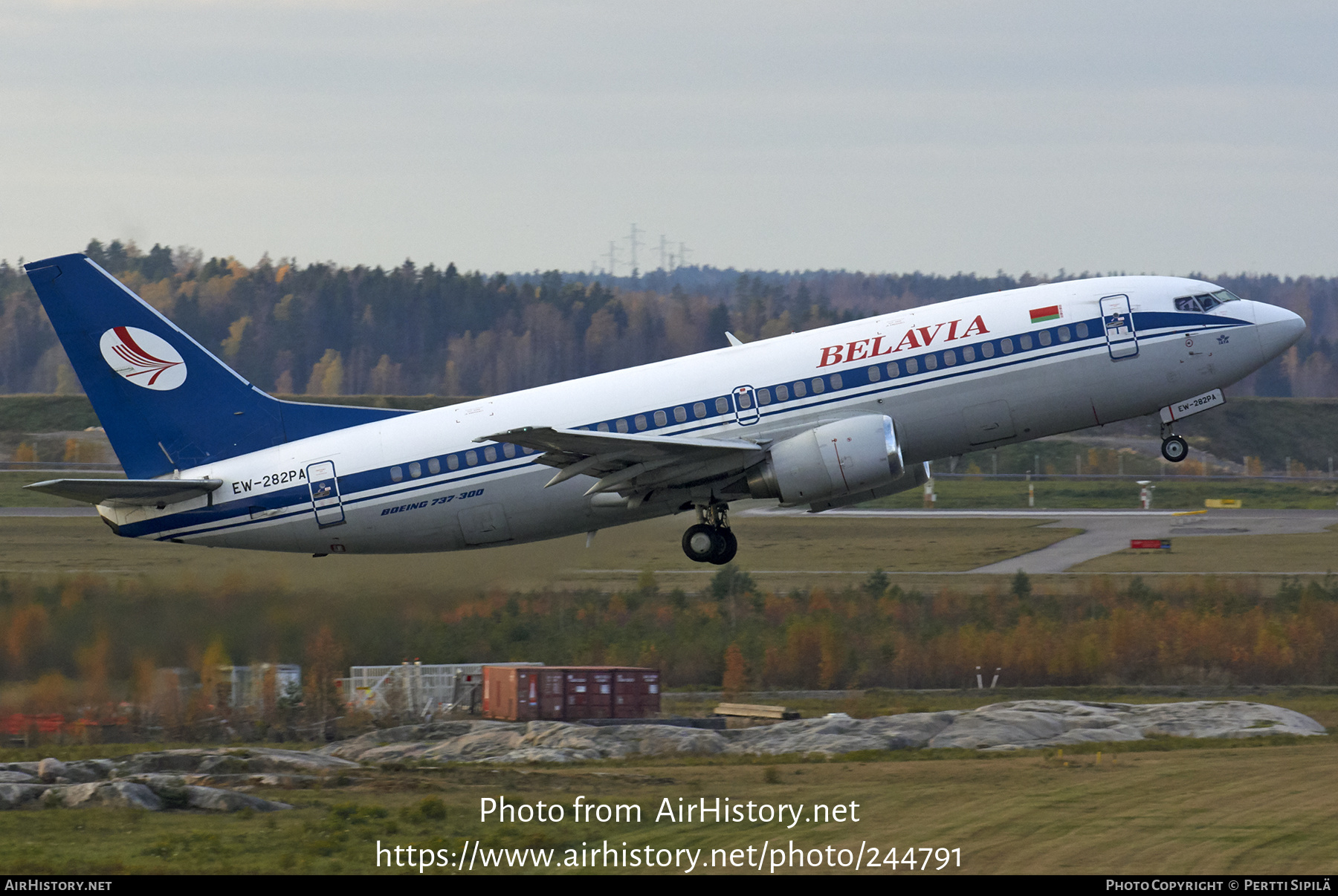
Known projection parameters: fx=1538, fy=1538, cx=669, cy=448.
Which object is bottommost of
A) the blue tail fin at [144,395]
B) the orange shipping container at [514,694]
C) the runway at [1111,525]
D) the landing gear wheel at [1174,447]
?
the orange shipping container at [514,694]

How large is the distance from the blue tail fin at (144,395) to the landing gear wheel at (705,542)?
831 cm

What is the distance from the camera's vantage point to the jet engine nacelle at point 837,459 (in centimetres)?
3459

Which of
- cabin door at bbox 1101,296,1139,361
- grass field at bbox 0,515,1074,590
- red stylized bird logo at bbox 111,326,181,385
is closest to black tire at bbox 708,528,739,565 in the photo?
grass field at bbox 0,515,1074,590

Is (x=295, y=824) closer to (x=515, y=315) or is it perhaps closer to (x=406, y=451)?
(x=406, y=451)

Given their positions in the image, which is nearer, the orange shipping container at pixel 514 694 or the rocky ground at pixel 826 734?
the rocky ground at pixel 826 734

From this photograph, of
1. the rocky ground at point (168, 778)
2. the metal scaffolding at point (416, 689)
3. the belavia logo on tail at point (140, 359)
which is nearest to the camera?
the rocky ground at point (168, 778)

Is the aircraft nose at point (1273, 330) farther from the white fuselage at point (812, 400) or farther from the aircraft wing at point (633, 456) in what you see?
the aircraft wing at point (633, 456)

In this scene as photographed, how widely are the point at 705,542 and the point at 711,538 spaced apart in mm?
174

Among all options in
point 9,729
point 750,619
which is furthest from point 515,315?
point 9,729

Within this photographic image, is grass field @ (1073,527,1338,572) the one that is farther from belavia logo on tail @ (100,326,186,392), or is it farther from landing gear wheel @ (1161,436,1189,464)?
belavia logo on tail @ (100,326,186,392)

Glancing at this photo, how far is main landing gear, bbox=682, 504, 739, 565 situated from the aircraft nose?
43.7 ft

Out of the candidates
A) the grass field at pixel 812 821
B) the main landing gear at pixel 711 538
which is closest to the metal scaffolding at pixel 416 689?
the grass field at pixel 812 821
